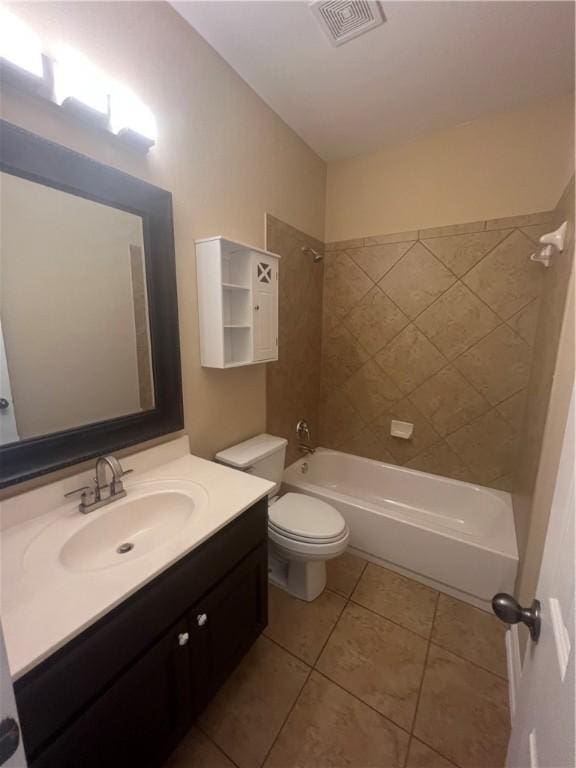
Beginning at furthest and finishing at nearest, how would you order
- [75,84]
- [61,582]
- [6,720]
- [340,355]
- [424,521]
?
[340,355], [424,521], [75,84], [61,582], [6,720]

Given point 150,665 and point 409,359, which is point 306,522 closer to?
point 150,665

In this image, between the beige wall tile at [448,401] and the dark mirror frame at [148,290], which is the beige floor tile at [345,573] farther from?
the dark mirror frame at [148,290]

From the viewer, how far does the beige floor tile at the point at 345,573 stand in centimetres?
173

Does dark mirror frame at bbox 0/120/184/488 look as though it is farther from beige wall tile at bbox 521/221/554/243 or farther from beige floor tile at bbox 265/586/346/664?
beige wall tile at bbox 521/221/554/243

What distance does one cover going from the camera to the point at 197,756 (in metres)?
1.05

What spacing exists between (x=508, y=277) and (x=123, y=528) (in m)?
2.32

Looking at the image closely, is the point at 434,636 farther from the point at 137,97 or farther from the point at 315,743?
the point at 137,97

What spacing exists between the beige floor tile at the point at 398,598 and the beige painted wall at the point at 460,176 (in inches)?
85.5

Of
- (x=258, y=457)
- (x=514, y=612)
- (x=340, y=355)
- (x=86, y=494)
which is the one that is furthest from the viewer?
(x=340, y=355)

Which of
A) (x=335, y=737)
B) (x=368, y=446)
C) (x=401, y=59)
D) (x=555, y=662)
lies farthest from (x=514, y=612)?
(x=401, y=59)

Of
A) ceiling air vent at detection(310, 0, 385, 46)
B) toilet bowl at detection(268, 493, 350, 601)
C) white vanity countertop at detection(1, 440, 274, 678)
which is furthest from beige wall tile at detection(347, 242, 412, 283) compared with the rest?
white vanity countertop at detection(1, 440, 274, 678)

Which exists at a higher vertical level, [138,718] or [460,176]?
[460,176]

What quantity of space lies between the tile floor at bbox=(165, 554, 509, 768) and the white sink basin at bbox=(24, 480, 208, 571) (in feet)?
2.33

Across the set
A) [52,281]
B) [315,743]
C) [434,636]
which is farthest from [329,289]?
[315,743]
